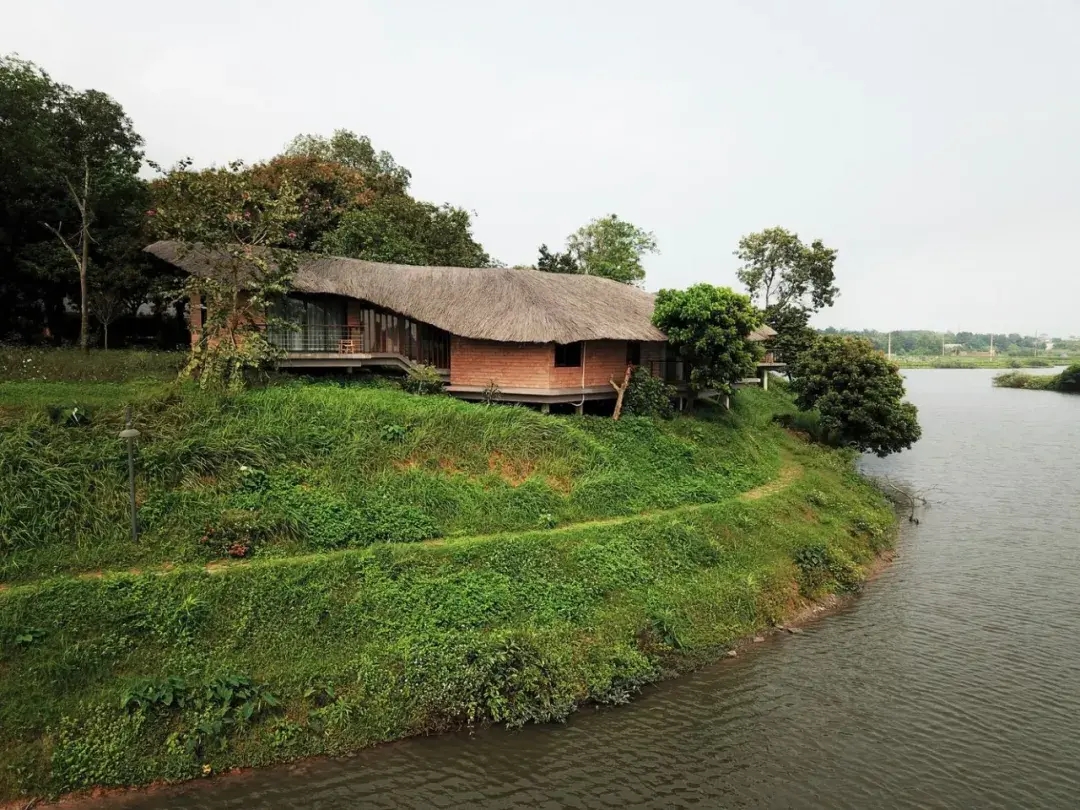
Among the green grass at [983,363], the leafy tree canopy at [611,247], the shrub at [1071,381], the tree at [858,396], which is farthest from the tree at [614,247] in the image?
the green grass at [983,363]

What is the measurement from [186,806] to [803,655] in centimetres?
1288

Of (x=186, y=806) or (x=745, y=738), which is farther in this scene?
(x=745, y=738)

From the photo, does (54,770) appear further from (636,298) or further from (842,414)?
(842,414)

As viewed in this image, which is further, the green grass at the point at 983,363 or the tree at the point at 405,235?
the green grass at the point at 983,363

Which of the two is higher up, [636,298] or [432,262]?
[432,262]

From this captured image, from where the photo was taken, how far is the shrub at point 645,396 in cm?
2489

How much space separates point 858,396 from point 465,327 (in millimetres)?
17963

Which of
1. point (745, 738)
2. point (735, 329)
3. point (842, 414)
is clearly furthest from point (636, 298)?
point (745, 738)

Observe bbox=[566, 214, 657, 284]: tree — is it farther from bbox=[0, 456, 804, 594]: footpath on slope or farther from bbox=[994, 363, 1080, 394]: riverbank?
bbox=[994, 363, 1080, 394]: riverbank

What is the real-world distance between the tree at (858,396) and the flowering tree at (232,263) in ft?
76.4

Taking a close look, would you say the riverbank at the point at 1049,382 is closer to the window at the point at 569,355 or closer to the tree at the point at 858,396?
the tree at the point at 858,396

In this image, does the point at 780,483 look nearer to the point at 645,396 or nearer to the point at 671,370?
the point at 645,396

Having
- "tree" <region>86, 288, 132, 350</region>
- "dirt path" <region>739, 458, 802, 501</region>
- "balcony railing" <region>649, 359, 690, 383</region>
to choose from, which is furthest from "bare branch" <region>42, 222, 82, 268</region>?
"dirt path" <region>739, 458, 802, 501</region>

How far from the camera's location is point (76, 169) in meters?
26.5
